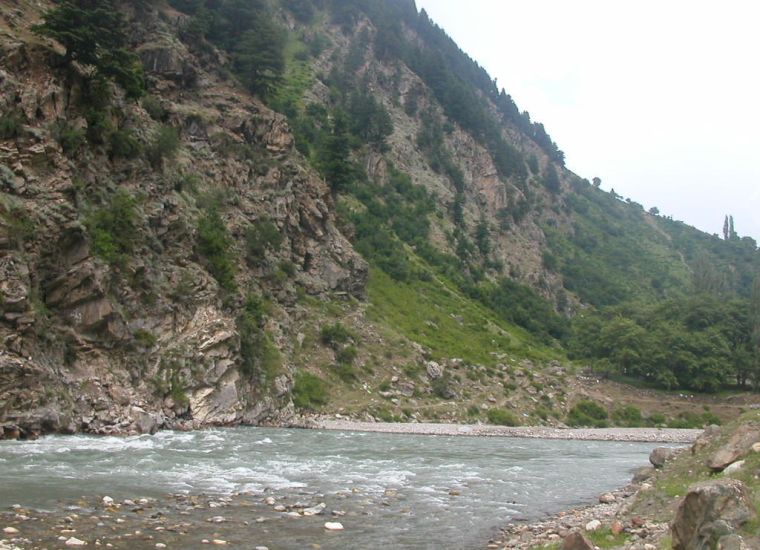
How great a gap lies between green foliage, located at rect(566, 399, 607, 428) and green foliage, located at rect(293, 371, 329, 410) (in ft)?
98.3

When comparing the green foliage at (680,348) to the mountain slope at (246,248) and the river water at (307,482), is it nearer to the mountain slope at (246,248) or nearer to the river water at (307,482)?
the mountain slope at (246,248)

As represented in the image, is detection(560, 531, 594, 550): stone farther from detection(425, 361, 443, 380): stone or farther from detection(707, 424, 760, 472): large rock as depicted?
detection(425, 361, 443, 380): stone

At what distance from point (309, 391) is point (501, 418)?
21.0 m

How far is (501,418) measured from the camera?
63.2 metres

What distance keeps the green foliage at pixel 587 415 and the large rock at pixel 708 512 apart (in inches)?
2452

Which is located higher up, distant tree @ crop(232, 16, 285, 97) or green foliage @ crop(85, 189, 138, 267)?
distant tree @ crop(232, 16, 285, 97)

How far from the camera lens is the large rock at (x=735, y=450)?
17.0 meters

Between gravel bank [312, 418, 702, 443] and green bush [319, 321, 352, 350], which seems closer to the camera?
gravel bank [312, 418, 702, 443]

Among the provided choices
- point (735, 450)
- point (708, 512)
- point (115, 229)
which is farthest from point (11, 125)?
point (708, 512)

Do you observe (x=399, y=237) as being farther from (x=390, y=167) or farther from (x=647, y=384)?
(x=647, y=384)

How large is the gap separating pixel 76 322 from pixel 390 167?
8873cm

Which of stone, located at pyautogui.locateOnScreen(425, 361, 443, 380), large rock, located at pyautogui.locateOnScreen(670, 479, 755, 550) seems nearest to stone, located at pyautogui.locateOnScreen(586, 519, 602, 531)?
→ large rock, located at pyautogui.locateOnScreen(670, 479, 755, 550)

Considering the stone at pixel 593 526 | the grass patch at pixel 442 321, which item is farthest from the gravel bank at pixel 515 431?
the stone at pixel 593 526

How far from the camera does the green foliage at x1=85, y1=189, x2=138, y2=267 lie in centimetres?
4050
